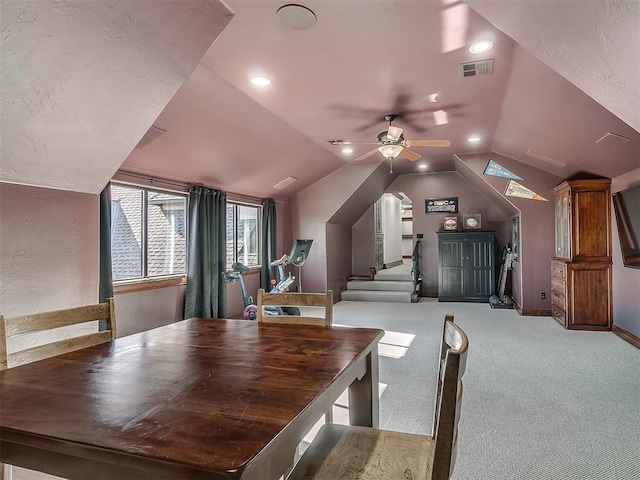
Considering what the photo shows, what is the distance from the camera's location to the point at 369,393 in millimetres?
1688

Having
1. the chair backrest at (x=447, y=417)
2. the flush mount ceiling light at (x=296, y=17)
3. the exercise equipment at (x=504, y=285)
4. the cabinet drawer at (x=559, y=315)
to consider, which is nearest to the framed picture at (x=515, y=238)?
the exercise equipment at (x=504, y=285)

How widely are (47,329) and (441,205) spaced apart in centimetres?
796

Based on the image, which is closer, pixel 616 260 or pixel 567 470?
pixel 567 470

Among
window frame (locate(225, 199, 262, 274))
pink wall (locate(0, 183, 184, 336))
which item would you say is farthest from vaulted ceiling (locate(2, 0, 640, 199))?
window frame (locate(225, 199, 262, 274))

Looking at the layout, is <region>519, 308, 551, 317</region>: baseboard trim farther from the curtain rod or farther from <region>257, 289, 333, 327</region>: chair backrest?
<region>257, 289, 333, 327</region>: chair backrest

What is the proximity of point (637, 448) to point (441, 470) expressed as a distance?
6.86ft

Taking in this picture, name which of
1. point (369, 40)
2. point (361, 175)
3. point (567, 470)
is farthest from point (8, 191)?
point (361, 175)

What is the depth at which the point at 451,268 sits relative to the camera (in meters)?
7.85

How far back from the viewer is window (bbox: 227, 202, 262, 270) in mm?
6363

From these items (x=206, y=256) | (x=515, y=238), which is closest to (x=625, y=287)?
(x=515, y=238)

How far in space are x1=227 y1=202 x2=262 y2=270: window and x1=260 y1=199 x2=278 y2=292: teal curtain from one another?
0.62 ft

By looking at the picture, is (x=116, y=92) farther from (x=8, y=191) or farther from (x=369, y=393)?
(x=369, y=393)

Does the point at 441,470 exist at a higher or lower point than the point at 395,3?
lower

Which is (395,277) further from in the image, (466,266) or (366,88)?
(366,88)
